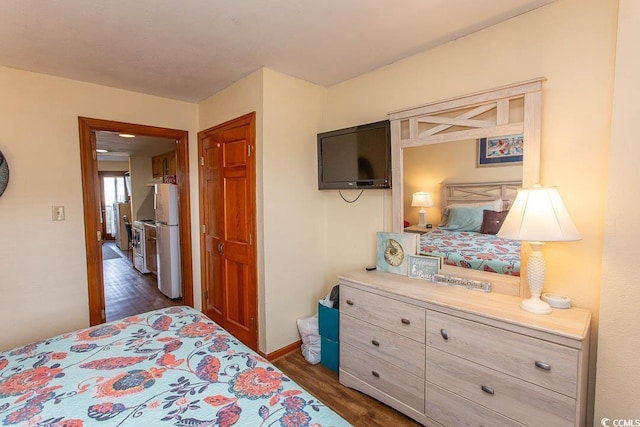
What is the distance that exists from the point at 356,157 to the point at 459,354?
153 cm

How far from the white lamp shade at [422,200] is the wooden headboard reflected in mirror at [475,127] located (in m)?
0.04

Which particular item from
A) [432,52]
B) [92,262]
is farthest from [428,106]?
[92,262]

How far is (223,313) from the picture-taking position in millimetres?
3039

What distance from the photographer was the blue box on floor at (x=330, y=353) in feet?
7.80

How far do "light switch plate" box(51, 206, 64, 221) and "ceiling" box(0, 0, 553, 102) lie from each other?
1.08 m

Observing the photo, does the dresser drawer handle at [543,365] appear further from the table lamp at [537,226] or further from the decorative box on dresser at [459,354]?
the table lamp at [537,226]

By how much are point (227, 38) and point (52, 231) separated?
2105 mm

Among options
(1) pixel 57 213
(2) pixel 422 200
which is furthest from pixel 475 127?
(1) pixel 57 213

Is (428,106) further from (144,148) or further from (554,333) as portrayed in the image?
(144,148)

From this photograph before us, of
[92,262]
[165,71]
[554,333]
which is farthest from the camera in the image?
[92,262]

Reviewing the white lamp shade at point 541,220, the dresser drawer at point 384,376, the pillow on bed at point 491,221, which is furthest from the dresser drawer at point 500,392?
the pillow on bed at point 491,221

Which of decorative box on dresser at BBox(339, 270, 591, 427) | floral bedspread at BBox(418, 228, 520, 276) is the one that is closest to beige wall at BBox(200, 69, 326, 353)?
decorative box on dresser at BBox(339, 270, 591, 427)

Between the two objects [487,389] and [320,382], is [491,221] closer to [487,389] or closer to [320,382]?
[487,389]

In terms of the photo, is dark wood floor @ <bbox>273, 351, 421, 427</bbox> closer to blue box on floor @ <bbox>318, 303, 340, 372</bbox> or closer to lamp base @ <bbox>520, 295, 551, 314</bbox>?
blue box on floor @ <bbox>318, 303, 340, 372</bbox>
